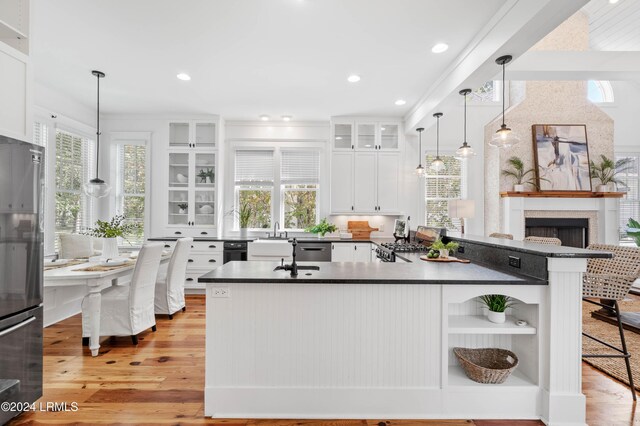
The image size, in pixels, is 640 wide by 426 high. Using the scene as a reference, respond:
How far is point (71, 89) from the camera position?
14.3 ft

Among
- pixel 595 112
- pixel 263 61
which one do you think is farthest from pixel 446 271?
pixel 595 112

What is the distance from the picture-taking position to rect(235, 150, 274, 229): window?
5738 millimetres

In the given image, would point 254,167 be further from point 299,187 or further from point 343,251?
point 343,251

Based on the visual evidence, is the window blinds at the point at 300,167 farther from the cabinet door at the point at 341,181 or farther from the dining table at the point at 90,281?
the dining table at the point at 90,281

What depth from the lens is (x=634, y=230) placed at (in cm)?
573

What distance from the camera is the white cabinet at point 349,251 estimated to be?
4.98 m

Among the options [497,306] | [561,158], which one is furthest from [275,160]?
[561,158]

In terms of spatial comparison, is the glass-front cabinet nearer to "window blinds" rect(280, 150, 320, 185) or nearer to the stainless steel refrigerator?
"window blinds" rect(280, 150, 320, 185)

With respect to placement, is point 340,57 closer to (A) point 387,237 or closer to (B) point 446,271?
(B) point 446,271

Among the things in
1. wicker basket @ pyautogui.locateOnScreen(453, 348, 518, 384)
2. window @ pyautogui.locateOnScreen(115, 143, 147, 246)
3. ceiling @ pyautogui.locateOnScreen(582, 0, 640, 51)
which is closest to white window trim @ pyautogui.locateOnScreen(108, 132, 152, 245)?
window @ pyautogui.locateOnScreen(115, 143, 147, 246)

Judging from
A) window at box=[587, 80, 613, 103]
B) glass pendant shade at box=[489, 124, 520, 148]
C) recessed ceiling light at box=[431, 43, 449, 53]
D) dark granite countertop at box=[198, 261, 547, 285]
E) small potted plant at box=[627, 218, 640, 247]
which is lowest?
dark granite countertop at box=[198, 261, 547, 285]

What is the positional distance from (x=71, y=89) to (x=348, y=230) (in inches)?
174

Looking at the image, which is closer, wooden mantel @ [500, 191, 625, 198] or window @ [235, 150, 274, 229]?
wooden mantel @ [500, 191, 625, 198]

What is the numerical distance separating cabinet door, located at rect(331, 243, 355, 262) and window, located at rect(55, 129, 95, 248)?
3.83 meters
